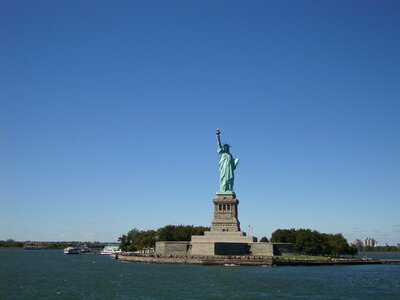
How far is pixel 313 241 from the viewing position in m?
86.3

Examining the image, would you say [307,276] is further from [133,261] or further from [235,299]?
[133,261]

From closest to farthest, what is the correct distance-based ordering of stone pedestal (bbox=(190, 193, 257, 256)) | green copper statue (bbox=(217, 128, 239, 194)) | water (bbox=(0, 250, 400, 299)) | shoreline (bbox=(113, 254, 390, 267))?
water (bbox=(0, 250, 400, 299))
shoreline (bbox=(113, 254, 390, 267))
stone pedestal (bbox=(190, 193, 257, 256))
green copper statue (bbox=(217, 128, 239, 194))

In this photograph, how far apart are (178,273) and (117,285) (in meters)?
11.8

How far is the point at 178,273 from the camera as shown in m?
54.1

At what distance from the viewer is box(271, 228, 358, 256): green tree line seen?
86.5 metres

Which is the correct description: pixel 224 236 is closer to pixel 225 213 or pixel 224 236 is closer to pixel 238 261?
pixel 225 213

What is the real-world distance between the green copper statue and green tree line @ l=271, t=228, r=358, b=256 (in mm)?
16589

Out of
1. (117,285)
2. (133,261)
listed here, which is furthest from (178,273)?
(133,261)

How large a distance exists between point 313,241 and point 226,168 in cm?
1952

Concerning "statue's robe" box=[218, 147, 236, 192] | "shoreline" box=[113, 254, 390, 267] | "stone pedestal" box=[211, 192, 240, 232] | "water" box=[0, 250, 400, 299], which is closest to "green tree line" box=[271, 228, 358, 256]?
"shoreline" box=[113, 254, 390, 267]

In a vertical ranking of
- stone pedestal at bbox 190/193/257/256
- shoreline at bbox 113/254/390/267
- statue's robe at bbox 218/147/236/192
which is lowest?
shoreline at bbox 113/254/390/267

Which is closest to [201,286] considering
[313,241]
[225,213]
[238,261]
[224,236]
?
[238,261]

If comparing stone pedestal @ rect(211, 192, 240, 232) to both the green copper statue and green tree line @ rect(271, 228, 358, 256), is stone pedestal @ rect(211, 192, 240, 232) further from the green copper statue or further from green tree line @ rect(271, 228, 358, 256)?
green tree line @ rect(271, 228, 358, 256)

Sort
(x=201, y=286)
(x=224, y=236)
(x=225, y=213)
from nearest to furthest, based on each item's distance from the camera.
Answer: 1. (x=201, y=286)
2. (x=224, y=236)
3. (x=225, y=213)
